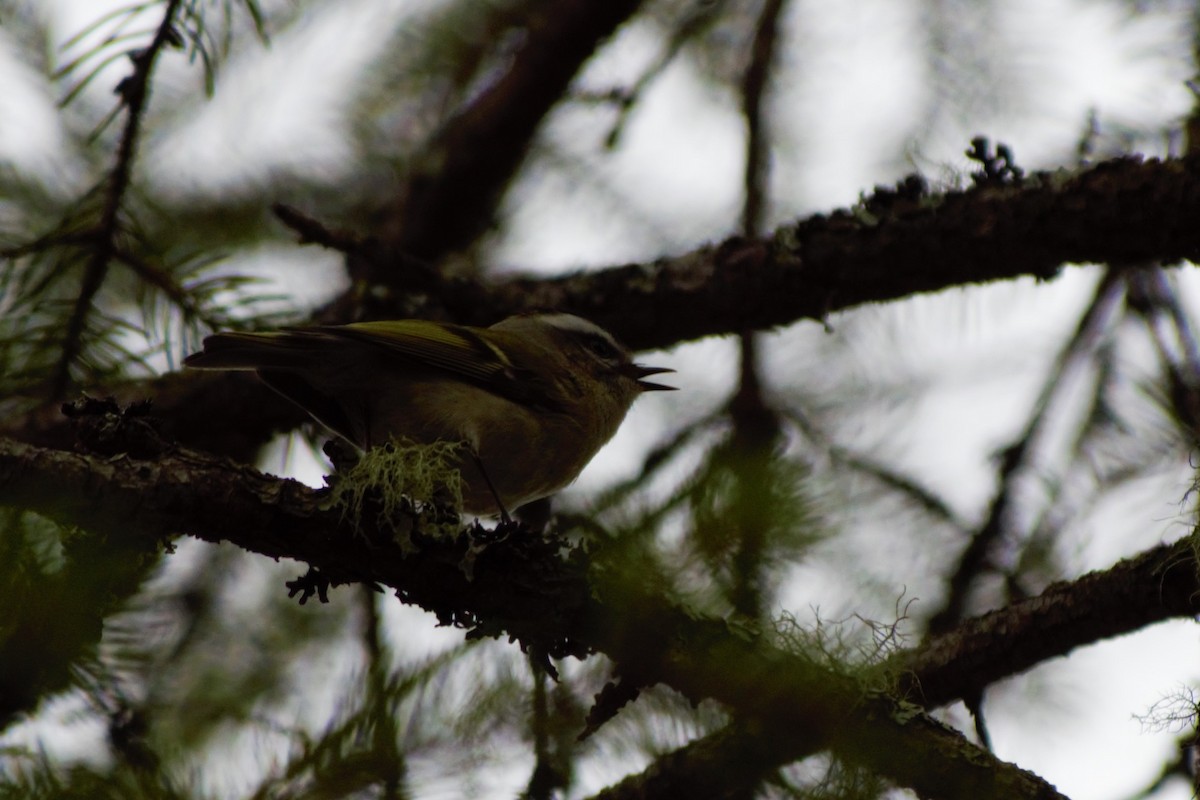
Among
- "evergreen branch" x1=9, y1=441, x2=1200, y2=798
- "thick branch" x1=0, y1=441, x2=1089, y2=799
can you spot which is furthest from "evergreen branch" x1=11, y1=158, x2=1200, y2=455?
"thick branch" x1=0, y1=441, x2=1089, y2=799

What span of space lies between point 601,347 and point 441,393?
77 centimetres

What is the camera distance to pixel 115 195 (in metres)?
2.78

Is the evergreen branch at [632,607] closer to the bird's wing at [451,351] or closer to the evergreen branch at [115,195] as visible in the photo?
the bird's wing at [451,351]

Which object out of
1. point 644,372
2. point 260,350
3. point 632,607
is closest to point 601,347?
point 644,372

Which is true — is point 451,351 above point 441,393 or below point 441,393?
above

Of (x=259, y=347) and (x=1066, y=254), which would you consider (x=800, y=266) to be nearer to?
(x=1066, y=254)

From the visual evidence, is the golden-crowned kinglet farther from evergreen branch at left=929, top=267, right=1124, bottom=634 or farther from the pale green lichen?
evergreen branch at left=929, top=267, right=1124, bottom=634

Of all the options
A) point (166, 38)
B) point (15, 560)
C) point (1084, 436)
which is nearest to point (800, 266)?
point (1084, 436)

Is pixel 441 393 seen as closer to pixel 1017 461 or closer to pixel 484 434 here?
pixel 484 434

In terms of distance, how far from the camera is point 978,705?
7.85ft

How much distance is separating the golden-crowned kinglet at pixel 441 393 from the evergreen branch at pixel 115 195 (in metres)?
0.42

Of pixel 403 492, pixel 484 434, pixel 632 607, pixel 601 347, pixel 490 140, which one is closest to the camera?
pixel 632 607

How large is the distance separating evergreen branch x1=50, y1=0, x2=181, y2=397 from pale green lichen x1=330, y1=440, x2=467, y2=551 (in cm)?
→ 90

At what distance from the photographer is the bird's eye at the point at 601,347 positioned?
352cm
